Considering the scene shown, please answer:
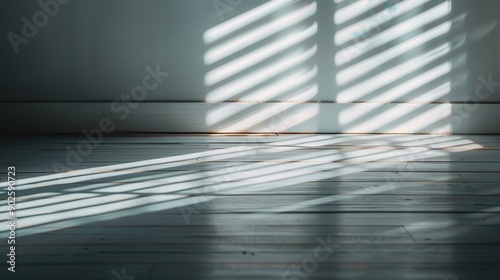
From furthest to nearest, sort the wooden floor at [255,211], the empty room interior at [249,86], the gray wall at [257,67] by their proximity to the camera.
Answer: the gray wall at [257,67], the empty room interior at [249,86], the wooden floor at [255,211]

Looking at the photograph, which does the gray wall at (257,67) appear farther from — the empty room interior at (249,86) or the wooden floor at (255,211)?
the wooden floor at (255,211)

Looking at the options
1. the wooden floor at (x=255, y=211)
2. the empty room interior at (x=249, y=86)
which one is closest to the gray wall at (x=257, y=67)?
the empty room interior at (x=249, y=86)

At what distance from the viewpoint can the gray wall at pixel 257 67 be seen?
12.2ft

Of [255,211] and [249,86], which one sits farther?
[249,86]

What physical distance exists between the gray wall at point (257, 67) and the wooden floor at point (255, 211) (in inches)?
18.1

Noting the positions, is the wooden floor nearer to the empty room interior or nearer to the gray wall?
the empty room interior

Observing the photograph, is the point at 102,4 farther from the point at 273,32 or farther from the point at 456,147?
the point at 456,147

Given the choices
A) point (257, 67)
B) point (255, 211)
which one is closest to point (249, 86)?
point (257, 67)

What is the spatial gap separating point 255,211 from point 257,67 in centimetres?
191

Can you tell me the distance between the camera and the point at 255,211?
1959 millimetres

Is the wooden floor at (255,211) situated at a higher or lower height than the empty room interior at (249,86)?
lower

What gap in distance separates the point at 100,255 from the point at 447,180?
4.85 feet

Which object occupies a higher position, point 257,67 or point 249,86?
point 257,67

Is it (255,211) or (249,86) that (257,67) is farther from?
(255,211)
